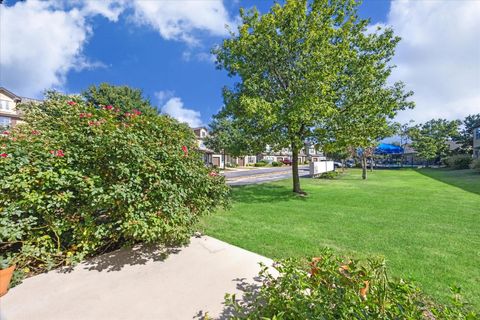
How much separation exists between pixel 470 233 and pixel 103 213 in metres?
8.24

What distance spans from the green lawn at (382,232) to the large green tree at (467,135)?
113 feet

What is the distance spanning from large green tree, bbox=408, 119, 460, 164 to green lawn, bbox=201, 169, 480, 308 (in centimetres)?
2773

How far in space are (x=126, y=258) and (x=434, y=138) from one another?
44.3m

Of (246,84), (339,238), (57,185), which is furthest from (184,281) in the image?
(246,84)

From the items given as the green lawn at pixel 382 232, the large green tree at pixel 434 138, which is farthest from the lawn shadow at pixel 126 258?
the large green tree at pixel 434 138

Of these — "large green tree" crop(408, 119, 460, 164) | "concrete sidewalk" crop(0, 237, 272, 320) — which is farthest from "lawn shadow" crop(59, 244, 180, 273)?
"large green tree" crop(408, 119, 460, 164)

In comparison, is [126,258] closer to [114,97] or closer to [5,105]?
[114,97]

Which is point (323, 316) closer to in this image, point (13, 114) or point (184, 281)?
point (184, 281)

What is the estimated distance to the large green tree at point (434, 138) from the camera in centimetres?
3177

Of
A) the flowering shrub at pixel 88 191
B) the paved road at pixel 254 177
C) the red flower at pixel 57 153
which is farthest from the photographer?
the paved road at pixel 254 177

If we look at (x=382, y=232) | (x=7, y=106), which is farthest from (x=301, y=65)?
(x=7, y=106)

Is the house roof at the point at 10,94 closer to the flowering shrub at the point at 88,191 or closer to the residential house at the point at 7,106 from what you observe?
the residential house at the point at 7,106

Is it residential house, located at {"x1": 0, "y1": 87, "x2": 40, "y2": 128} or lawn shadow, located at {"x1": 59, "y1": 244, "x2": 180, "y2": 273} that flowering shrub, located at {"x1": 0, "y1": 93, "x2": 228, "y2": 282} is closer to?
lawn shadow, located at {"x1": 59, "y1": 244, "x2": 180, "y2": 273}

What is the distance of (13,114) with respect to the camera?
103 ft
